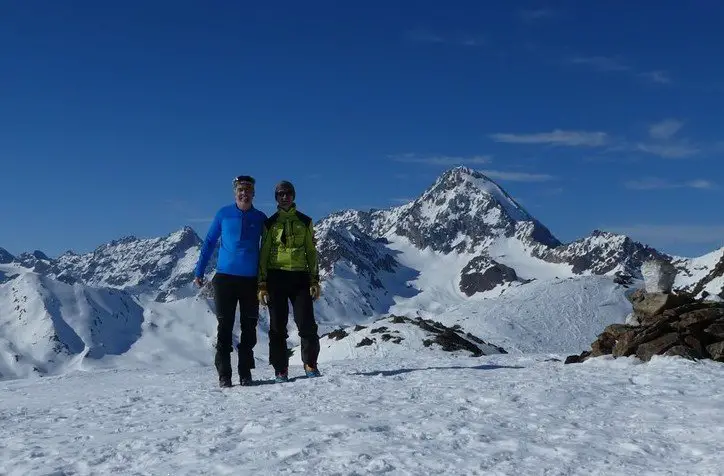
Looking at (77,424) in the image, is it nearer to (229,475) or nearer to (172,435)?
(172,435)

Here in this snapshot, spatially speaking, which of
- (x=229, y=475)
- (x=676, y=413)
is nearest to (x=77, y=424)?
(x=229, y=475)

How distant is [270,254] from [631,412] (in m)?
6.78

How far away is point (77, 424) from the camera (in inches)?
338

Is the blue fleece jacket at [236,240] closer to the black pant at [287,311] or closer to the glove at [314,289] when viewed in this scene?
the black pant at [287,311]

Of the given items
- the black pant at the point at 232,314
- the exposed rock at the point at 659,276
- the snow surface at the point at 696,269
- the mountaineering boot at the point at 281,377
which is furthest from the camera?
the snow surface at the point at 696,269

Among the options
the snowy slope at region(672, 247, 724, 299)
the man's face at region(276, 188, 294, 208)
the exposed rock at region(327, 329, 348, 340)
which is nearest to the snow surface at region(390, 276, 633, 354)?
the snowy slope at region(672, 247, 724, 299)

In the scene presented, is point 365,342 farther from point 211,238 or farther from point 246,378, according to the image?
point 211,238

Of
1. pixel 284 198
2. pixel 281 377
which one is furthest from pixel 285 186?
pixel 281 377

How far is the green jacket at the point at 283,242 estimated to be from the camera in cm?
1220

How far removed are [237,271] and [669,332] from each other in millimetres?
9419

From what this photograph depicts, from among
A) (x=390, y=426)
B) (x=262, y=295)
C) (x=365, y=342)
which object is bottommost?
(x=390, y=426)

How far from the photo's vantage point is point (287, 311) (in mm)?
12594

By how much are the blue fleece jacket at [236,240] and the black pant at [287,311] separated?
58 cm

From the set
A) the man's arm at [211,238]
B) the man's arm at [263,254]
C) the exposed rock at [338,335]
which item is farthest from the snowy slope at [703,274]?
the man's arm at [211,238]
